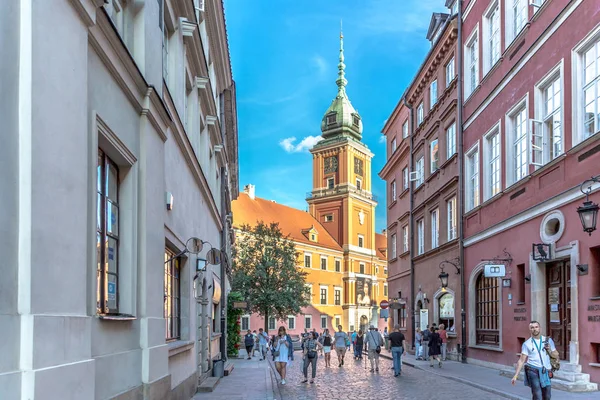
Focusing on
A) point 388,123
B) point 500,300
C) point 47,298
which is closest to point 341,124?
point 388,123

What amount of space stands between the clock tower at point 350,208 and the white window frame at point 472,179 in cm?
5918

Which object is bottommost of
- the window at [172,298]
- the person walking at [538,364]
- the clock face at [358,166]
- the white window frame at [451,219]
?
the person walking at [538,364]

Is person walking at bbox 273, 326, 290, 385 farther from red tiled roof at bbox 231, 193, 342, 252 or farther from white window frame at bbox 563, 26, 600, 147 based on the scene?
red tiled roof at bbox 231, 193, 342, 252

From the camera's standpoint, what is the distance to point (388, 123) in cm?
4131

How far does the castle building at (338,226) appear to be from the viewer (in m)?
78.9

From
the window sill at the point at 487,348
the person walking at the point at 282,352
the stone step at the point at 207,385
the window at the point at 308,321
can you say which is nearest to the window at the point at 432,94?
the window sill at the point at 487,348

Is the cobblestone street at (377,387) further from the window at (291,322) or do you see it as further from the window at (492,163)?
the window at (291,322)

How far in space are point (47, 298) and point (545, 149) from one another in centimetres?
1456

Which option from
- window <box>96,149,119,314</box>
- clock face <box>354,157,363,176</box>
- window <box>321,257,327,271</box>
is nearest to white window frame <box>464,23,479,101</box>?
window <box>96,149,119,314</box>

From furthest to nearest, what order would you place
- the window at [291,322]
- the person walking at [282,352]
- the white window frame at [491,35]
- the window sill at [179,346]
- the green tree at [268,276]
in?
the window at [291,322], the green tree at [268,276], the white window frame at [491,35], the person walking at [282,352], the window sill at [179,346]

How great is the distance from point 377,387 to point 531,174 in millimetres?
7012

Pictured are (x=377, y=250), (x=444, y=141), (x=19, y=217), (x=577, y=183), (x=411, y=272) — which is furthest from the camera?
(x=377, y=250)

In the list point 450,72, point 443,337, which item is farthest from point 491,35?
point 443,337

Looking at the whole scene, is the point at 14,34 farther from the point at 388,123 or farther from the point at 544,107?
the point at 388,123
